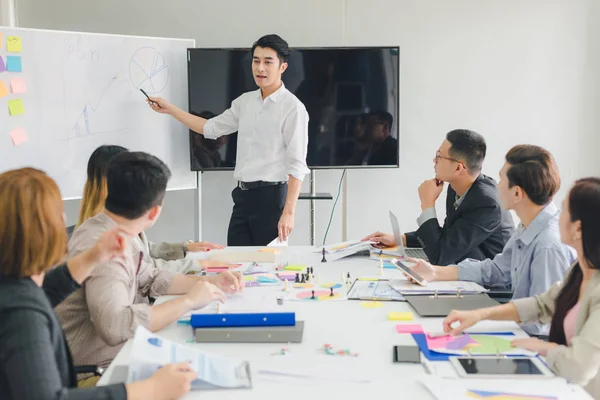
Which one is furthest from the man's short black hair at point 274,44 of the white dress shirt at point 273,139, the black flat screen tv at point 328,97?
the black flat screen tv at point 328,97

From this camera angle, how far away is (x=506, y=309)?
1825mm

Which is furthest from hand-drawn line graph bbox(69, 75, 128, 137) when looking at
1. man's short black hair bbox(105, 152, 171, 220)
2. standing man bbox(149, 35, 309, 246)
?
man's short black hair bbox(105, 152, 171, 220)

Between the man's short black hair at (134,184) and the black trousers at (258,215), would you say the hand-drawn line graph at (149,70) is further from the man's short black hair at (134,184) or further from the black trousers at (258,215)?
the man's short black hair at (134,184)

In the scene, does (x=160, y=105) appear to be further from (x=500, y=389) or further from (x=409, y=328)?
(x=500, y=389)

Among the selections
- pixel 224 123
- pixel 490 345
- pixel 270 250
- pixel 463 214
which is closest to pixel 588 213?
pixel 490 345

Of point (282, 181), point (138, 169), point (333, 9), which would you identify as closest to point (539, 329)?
point (138, 169)

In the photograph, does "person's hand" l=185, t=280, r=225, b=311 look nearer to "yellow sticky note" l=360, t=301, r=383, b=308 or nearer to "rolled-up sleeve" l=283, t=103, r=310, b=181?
"yellow sticky note" l=360, t=301, r=383, b=308

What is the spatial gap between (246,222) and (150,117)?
3.39 ft

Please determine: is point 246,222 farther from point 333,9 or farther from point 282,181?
point 333,9

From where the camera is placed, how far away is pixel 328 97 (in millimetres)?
4148

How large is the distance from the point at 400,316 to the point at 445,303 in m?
0.18

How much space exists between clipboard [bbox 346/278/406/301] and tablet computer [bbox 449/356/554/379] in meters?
0.56

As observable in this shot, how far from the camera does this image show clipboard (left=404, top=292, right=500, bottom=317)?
1.93 metres

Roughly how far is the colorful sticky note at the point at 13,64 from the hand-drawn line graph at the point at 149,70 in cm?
61
